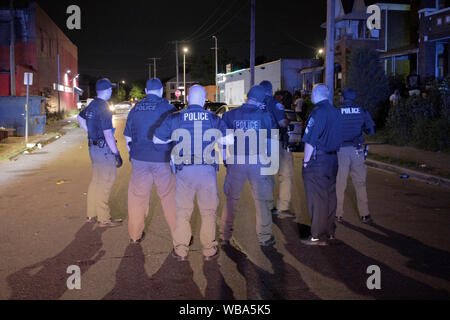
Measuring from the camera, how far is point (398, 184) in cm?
1054

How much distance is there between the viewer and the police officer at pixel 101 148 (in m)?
6.63

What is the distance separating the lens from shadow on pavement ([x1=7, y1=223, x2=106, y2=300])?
4.61 metres

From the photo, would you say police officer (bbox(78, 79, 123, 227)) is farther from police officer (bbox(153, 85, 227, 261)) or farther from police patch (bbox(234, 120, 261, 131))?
police patch (bbox(234, 120, 261, 131))

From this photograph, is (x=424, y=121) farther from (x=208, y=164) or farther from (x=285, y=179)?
(x=208, y=164)

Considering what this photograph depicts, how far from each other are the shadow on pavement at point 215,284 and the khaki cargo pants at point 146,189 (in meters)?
0.83

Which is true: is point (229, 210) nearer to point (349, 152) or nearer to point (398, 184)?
point (349, 152)

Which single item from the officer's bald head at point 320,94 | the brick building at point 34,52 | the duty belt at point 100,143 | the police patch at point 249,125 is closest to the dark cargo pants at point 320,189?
the officer's bald head at point 320,94

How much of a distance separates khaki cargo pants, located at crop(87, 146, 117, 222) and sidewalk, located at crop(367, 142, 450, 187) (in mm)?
7119

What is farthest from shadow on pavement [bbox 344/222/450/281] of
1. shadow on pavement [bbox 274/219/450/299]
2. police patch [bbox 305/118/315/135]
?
police patch [bbox 305/118/315/135]

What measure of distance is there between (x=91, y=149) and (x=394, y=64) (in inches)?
1029

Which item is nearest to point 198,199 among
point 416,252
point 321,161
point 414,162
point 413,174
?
point 321,161

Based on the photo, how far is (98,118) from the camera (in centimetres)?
664
